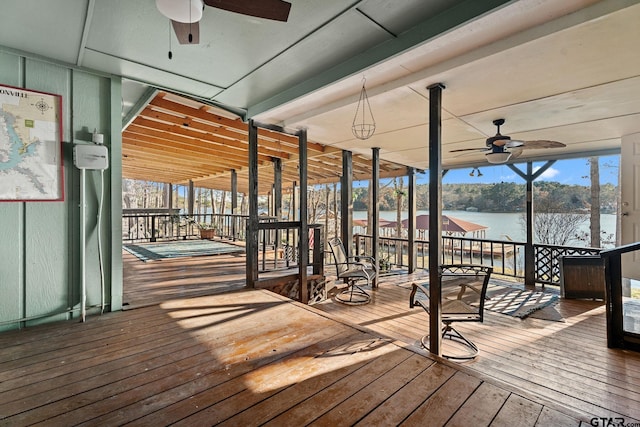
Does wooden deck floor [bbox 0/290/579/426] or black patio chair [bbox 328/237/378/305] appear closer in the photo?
wooden deck floor [bbox 0/290/579/426]

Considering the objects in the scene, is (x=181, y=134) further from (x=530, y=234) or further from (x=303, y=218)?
(x=530, y=234)

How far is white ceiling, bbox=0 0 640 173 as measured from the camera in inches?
72.2

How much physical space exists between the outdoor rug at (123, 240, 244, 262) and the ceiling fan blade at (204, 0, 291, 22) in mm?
5615

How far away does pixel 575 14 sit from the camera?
69.7 inches

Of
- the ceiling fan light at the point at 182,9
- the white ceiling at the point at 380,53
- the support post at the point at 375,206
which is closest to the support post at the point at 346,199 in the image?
the support post at the point at 375,206

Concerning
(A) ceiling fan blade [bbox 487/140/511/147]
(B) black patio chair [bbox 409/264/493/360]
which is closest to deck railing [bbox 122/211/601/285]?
(B) black patio chair [bbox 409/264/493/360]

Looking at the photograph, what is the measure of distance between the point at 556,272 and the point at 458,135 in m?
3.61

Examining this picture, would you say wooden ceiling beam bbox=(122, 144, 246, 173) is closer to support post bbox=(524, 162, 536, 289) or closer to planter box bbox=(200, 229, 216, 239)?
planter box bbox=(200, 229, 216, 239)

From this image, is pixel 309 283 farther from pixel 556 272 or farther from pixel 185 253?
pixel 556 272

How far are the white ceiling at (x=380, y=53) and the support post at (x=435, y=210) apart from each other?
0.24 m

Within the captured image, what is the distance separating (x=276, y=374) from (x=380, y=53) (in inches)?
95.0

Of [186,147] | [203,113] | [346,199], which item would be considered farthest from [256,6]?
[186,147]

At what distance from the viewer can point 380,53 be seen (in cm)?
229

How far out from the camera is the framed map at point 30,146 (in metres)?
2.34
